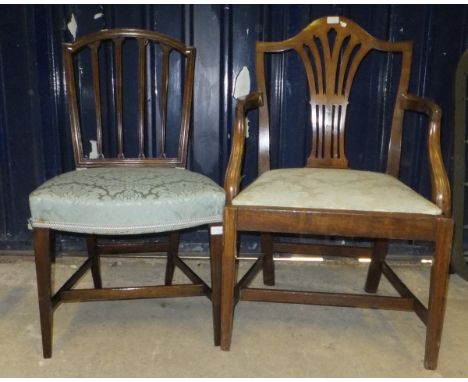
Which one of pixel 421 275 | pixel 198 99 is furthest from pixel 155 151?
pixel 421 275

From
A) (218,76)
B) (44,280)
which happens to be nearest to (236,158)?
(44,280)

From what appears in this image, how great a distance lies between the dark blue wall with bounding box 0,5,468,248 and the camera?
6.50 feet

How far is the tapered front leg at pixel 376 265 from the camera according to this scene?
1757 mm

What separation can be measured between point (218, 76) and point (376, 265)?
1.03 m

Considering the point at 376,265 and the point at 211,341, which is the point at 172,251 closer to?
the point at 211,341

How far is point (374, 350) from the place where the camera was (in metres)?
1.49

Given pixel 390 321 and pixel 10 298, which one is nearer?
pixel 390 321

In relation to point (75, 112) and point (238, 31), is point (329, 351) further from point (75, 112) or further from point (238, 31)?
point (238, 31)

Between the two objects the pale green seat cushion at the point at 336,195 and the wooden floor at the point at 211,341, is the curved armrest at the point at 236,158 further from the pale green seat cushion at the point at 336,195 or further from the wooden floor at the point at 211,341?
the wooden floor at the point at 211,341

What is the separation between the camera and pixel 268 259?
6.14 ft

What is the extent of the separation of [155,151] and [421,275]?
4.30ft

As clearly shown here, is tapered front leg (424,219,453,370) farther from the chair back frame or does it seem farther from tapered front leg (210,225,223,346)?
the chair back frame

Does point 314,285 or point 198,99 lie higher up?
point 198,99

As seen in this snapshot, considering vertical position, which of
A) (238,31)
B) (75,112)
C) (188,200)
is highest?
(238,31)
